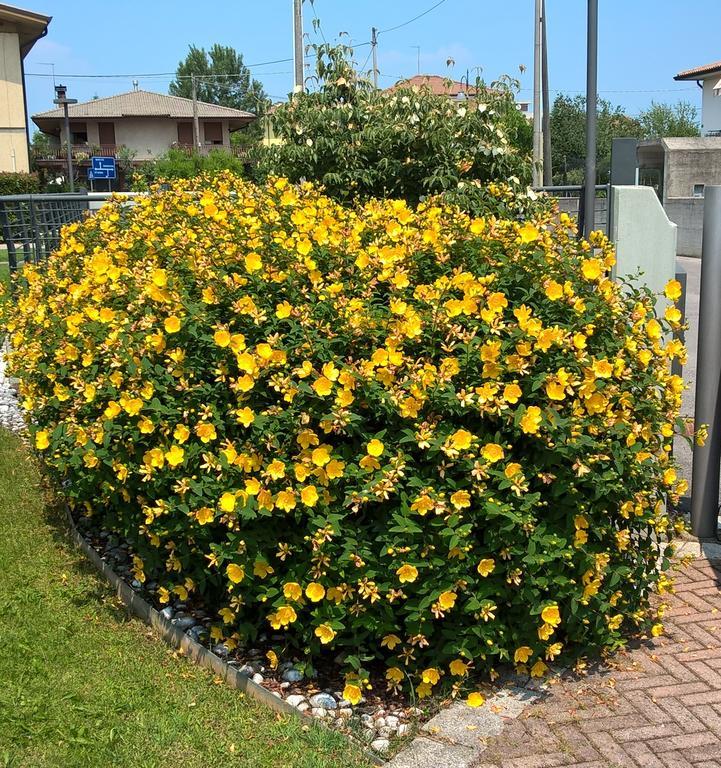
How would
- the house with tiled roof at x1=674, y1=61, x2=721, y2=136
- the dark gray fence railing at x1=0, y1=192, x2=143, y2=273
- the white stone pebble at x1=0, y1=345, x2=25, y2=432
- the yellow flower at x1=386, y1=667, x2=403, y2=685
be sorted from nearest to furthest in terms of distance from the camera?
the yellow flower at x1=386, y1=667, x2=403, y2=685 < the white stone pebble at x1=0, y1=345, x2=25, y2=432 < the dark gray fence railing at x1=0, y1=192, x2=143, y2=273 < the house with tiled roof at x1=674, y1=61, x2=721, y2=136

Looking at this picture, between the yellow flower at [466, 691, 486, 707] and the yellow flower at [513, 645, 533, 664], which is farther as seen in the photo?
the yellow flower at [513, 645, 533, 664]

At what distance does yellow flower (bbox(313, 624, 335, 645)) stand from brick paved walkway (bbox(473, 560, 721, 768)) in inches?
23.1

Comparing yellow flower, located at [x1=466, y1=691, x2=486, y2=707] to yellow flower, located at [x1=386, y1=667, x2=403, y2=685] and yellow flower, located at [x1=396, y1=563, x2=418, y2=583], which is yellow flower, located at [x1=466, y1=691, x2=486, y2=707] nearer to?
yellow flower, located at [x1=386, y1=667, x2=403, y2=685]

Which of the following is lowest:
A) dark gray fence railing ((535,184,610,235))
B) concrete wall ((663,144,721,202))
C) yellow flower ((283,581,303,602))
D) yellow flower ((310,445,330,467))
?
yellow flower ((283,581,303,602))

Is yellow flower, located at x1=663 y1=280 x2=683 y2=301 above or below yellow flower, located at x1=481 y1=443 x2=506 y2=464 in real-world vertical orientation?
above

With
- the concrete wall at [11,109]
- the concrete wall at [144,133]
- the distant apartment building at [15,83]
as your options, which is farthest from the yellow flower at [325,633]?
the concrete wall at [144,133]

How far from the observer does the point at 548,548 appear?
292cm

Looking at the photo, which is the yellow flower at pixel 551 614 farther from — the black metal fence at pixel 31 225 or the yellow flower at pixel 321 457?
the black metal fence at pixel 31 225

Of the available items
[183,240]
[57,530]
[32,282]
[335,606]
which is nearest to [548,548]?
[335,606]

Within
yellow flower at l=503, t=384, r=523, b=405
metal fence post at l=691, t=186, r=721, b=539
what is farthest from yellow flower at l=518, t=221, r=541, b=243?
metal fence post at l=691, t=186, r=721, b=539

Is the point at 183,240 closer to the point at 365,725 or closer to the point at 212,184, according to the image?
the point at 365,725

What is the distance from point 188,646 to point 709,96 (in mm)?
51774

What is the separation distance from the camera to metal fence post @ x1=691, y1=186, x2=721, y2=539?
4.32m

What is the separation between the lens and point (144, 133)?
63.9 metres
